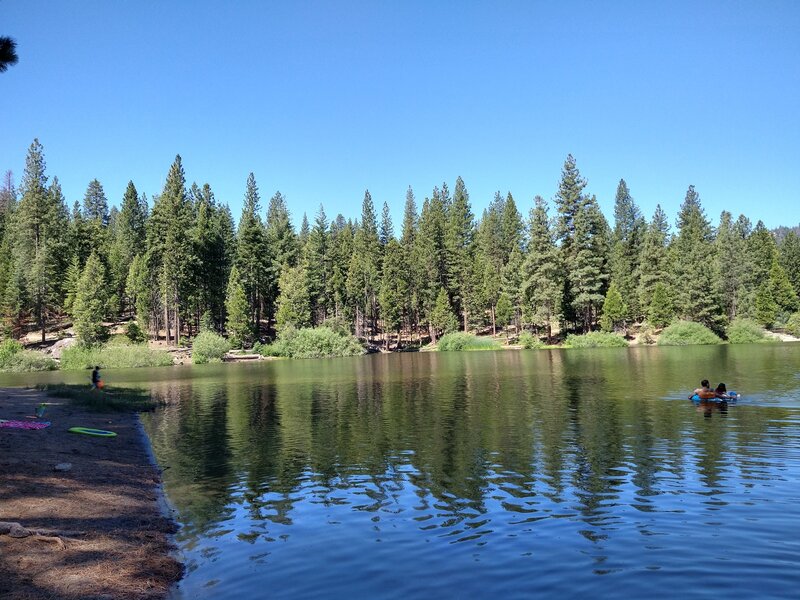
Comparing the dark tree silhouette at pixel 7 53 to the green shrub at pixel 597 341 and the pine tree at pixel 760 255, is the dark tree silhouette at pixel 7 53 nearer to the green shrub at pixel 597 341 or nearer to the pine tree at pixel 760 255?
the green shrub at pixel 597 341

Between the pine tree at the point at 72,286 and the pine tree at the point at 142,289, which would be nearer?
the pine tree at the point at 72,286

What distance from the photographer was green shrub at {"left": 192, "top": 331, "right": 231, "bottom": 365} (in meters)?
73.4

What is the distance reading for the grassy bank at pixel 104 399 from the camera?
2644cm

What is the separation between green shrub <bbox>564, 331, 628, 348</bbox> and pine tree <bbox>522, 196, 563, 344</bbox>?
5111 millimetres

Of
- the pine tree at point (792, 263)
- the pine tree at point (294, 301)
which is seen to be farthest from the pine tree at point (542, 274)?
the pine tree at point (792, 263)

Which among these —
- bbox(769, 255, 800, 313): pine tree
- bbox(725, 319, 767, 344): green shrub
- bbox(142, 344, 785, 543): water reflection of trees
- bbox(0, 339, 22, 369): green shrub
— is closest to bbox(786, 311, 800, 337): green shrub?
bbox(725, 319, 767, 344): green shrub

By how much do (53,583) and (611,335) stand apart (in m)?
82.6

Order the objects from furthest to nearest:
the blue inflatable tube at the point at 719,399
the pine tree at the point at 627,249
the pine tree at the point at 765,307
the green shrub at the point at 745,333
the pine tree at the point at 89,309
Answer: the pine tree at the point at 627,249 < the pine tree at the point at 765,307 < the green shrub at the point at 745,333 < the pine tree at the point at 89,309 < the blue inflatable tube at the point at 719,399

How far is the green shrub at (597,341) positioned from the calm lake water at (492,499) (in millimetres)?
55799

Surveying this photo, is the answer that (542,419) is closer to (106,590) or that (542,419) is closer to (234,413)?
(234,413)

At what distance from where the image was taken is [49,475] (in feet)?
40.3

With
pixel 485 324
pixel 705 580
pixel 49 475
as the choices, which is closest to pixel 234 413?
pixel 49 475

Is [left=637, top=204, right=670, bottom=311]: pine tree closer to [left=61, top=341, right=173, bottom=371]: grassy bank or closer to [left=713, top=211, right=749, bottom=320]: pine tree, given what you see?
[left=713, top=211, right=749, bottom=320]: pine tree

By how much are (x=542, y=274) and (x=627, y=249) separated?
26.4m
